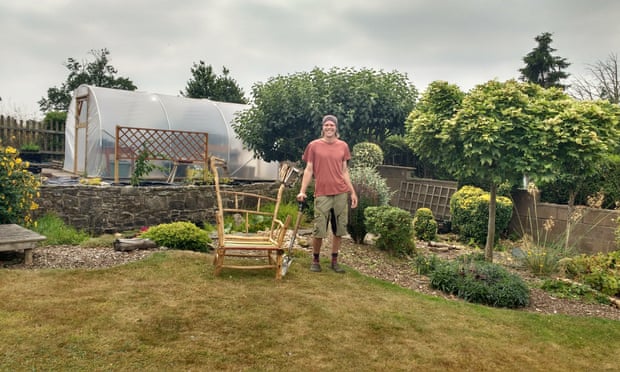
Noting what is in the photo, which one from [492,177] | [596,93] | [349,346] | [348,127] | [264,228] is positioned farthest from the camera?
[596,93]

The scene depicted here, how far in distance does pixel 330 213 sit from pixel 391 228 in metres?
1.61

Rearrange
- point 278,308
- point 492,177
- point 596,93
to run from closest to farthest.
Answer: point 278,308 → point 492,177 → point 596,93

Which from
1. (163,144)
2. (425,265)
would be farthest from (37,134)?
(425,265)

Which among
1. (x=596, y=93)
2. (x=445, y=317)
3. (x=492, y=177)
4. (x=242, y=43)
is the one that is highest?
(x=596, y=93)

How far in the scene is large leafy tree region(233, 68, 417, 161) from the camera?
33.9 feet

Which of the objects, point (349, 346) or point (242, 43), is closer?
point (349, 346)

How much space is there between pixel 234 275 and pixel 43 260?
220cm

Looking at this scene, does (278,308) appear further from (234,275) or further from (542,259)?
(542,259)

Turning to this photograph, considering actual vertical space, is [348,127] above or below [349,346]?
above

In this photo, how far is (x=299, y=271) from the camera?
5.36 metres

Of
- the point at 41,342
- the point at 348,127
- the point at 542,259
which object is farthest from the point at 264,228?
the point at 41,342

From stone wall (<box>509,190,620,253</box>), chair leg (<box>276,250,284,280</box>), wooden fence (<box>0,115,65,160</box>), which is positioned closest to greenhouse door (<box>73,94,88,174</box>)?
wooden fence (<box>0,115,65,160</box>)

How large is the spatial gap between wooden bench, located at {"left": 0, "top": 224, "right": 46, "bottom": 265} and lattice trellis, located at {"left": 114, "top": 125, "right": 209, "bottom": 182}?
507cm

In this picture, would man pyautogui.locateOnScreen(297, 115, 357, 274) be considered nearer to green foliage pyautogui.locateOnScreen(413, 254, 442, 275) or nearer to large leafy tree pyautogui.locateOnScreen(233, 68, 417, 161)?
green foliage pyautogui.locateOnScreen(413, 254, 442, 275)
